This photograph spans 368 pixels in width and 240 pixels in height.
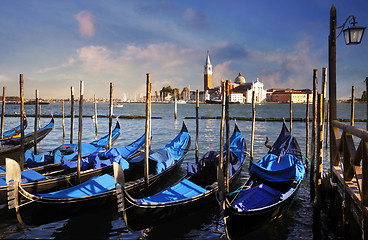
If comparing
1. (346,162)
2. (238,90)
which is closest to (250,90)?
(238,90)

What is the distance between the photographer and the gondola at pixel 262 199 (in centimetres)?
357

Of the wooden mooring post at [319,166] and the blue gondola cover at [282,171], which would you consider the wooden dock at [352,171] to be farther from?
the blue gondola cover at [282,171]

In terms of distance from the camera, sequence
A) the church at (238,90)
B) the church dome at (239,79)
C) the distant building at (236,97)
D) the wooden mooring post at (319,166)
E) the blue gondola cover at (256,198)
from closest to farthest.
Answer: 1. the blue gondola cover at (256,198)
2. the wooden mooring post at (319,166)
3. the distant building at (236,97)
4. the church at (238,90)
5. the church dome at (239,79)

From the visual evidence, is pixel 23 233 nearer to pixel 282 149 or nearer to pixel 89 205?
pixel 89 205

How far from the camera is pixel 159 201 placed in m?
4.05

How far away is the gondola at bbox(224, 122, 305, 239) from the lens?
3.57 metres

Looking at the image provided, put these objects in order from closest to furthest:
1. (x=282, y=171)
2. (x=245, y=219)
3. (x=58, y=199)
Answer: (x=245, y=219)
(x=58, y=199)
(x=282, y=171)

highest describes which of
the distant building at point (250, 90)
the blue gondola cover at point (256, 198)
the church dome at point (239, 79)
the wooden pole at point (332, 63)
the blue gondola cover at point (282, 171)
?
the church dome at point (239, 79)

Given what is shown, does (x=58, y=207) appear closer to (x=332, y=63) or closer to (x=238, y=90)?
(x=332, y=63)

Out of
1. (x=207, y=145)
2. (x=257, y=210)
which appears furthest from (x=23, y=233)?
(x=207, y=145)

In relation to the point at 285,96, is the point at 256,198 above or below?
below

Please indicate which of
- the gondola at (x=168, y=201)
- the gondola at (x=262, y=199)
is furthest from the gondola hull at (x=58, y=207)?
the gondola at (x=262, y=199)

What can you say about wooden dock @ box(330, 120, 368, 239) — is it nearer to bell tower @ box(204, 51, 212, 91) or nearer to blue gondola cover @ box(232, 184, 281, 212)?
blue gondola cover @ box(232, 184, 281, 212)

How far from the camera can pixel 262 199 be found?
425cm
